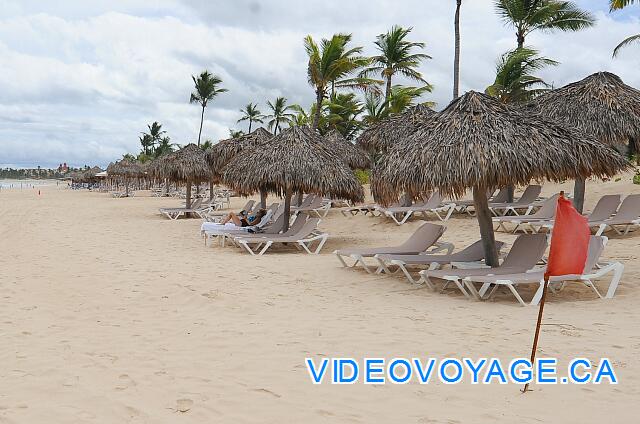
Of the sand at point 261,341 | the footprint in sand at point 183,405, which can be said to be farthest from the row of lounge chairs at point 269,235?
the footprint in sand at point 183,405

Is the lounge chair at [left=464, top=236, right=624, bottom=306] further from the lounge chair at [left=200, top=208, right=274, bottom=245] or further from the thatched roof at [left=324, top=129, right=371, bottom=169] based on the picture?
the thatched roof at [left=324, top=129, right=371, bottom=169]

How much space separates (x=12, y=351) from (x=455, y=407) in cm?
327

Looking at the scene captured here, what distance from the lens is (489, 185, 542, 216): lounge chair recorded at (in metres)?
13.1

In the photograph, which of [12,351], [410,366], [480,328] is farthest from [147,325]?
[480,328]

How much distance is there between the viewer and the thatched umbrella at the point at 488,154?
6.37 m

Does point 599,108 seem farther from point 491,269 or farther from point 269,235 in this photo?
point 269,235

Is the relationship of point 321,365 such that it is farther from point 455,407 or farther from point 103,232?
point 103,232

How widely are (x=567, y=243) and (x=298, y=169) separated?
7941mm

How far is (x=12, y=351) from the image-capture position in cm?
406

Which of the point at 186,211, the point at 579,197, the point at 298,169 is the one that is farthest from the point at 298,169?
the point at 186,211

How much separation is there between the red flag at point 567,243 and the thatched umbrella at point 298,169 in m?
7.71

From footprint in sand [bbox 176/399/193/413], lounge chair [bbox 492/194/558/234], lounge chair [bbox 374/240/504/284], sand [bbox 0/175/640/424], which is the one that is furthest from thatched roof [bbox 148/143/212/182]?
footprint in sand [bbox 176/399/193/413]

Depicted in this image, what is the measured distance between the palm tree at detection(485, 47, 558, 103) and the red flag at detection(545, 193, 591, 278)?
42.8 ft

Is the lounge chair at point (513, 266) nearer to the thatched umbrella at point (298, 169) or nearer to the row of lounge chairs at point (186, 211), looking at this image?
the thatched umbrella at point (298, 169)
